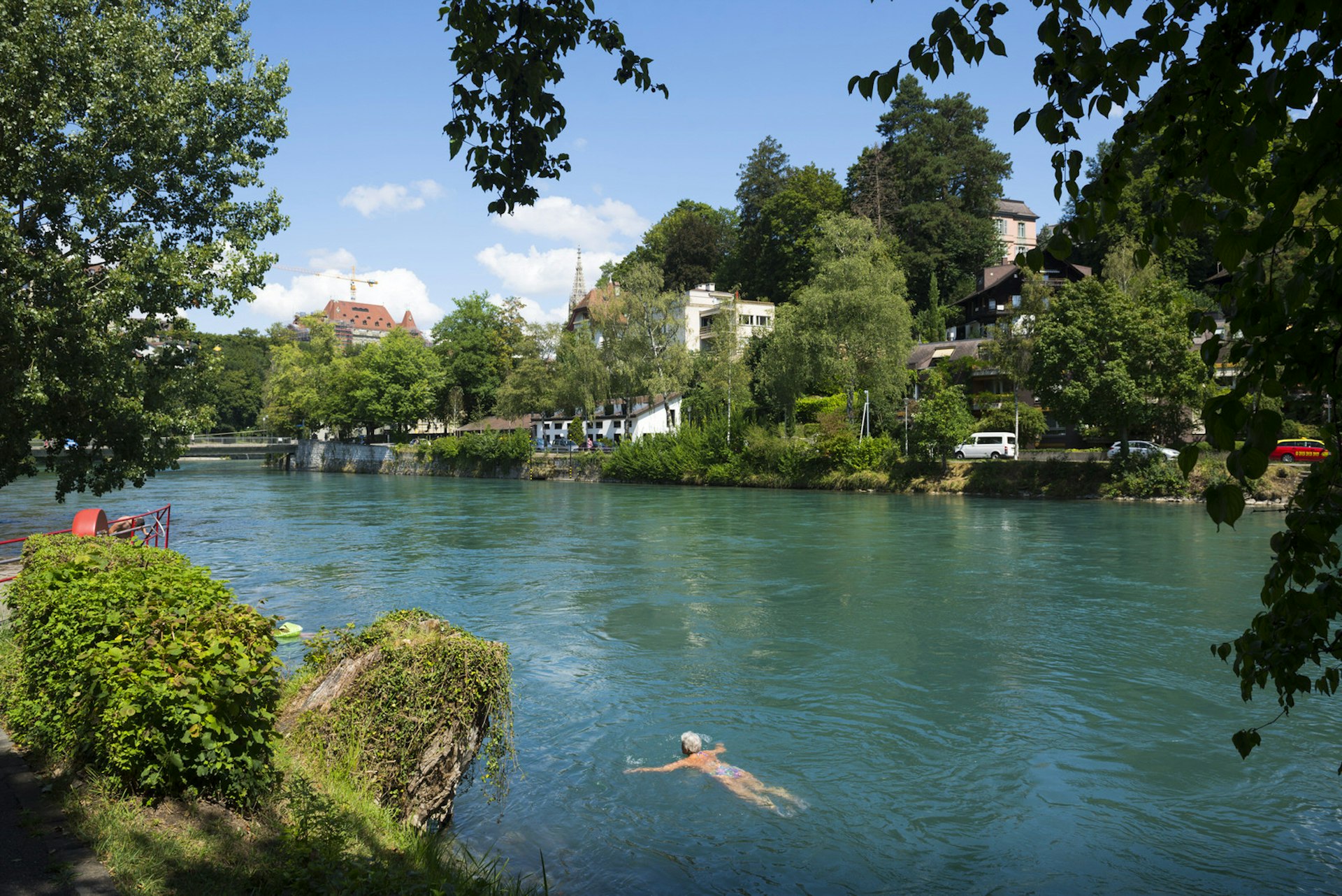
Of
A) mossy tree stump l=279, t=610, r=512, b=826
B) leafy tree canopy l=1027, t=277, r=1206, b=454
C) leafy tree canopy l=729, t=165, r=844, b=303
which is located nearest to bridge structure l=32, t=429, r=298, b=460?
leafy tree canopy l=729, t=165, r=844, b=303

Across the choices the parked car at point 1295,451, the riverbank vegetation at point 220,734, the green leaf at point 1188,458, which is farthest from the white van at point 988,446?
the green leaf at point 1188,458

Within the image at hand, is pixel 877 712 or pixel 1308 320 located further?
pixel 877 712

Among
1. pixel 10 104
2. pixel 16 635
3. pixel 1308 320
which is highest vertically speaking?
pixel 10 104

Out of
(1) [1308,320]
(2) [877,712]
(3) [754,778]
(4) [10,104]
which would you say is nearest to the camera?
(1) [1308,320]

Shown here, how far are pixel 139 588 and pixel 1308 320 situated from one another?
7.24 m

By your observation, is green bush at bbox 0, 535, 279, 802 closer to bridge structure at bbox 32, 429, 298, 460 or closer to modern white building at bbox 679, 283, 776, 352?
modern white building at bbox 679, 283, 776, 352

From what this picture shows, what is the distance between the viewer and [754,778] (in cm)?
1064

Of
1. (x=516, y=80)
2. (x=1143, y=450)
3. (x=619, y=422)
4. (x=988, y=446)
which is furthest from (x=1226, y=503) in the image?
(x=619, y=422)

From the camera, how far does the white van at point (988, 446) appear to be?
55.8m

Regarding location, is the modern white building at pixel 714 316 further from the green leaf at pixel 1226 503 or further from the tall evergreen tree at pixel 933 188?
the green leaf at pixel 1226 503

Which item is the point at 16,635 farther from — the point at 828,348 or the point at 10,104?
the point at 828,348

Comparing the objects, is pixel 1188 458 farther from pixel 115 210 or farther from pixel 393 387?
pixel 393 387

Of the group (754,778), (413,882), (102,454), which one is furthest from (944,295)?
(413,882)

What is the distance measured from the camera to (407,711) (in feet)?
25.0
